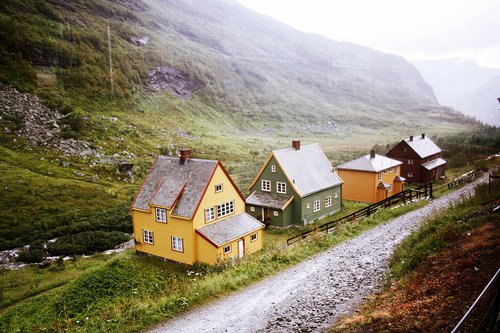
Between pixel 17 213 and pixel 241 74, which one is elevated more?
pixel 241 74

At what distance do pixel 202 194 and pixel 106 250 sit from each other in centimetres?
1422

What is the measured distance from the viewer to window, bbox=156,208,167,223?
30484 mm

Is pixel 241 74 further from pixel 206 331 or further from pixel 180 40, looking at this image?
pixel 206 331

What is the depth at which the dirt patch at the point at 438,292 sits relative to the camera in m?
10.5

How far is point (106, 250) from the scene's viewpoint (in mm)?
36781

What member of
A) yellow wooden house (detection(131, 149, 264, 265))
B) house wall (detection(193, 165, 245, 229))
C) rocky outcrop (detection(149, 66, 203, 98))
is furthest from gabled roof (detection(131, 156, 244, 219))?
rocky outcrop (detection(149, 66, 203, 98))

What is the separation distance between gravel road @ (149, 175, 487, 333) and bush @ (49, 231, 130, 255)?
81.4 ft

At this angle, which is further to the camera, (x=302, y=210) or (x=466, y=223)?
(x=302, y=210)

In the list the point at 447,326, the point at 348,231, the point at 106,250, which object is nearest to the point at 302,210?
the point at 348,231

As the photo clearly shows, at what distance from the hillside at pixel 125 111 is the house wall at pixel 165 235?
8306mm

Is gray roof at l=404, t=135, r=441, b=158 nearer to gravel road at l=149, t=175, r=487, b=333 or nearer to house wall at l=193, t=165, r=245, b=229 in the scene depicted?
house wall at l=193, t=165, r=245, b=229

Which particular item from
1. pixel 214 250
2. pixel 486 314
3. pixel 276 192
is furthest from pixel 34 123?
pixel 486 314

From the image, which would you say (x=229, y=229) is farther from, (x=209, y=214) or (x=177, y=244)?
(x=177, y=244)

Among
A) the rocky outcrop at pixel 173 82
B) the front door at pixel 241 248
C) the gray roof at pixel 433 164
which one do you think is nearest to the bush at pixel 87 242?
the front door at pixel 241 248
